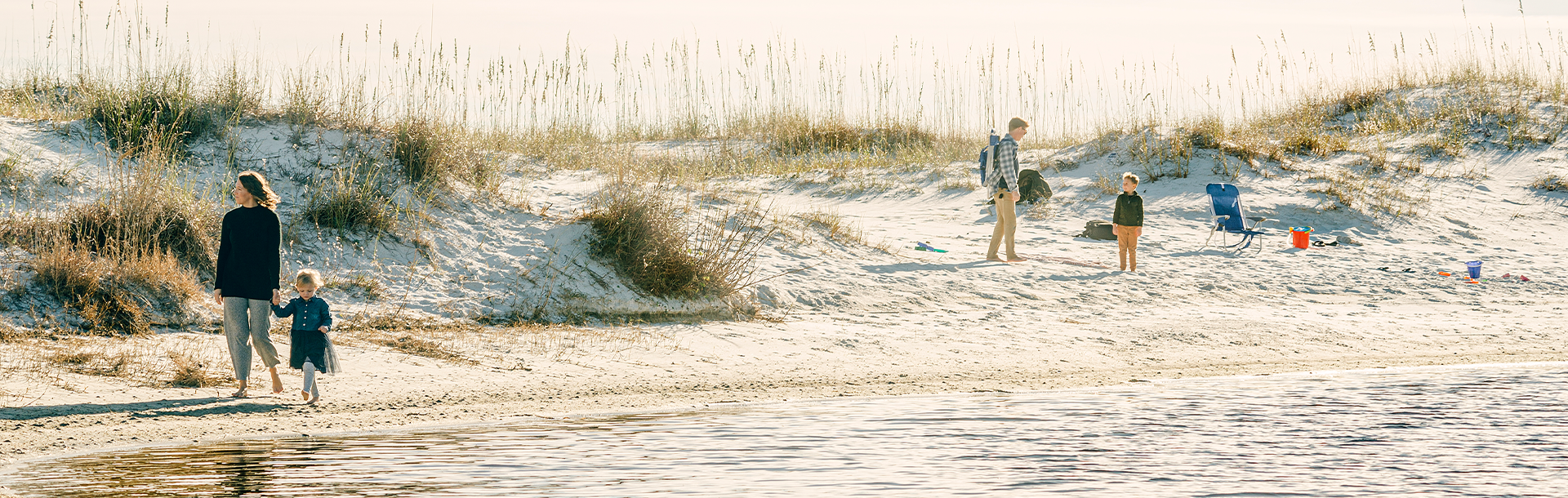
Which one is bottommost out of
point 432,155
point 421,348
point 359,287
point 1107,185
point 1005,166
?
point 421,348

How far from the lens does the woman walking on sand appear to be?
7.34m

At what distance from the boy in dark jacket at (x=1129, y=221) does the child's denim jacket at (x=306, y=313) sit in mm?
9437

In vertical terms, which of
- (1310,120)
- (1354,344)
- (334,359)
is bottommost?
(1354,344)

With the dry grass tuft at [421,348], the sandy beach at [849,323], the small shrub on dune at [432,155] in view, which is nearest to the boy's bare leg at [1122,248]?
Result: the sandy beach at [849,323]

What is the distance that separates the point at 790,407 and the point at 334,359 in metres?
2.88

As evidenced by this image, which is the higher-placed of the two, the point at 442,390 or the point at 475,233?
the point at 475,233

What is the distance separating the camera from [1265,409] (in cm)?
832

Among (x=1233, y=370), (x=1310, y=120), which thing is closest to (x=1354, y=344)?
(x=1233, y=370)

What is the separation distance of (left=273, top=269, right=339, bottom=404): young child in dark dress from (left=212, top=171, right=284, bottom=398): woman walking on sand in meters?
0.12

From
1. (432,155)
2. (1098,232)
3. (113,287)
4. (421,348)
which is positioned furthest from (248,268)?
(1098,232)

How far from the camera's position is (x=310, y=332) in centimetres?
747

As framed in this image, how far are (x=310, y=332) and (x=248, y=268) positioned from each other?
52cm

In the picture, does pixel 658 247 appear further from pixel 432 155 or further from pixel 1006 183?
pixel 1006 183

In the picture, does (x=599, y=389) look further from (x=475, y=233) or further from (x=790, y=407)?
(x=475, y=233)
